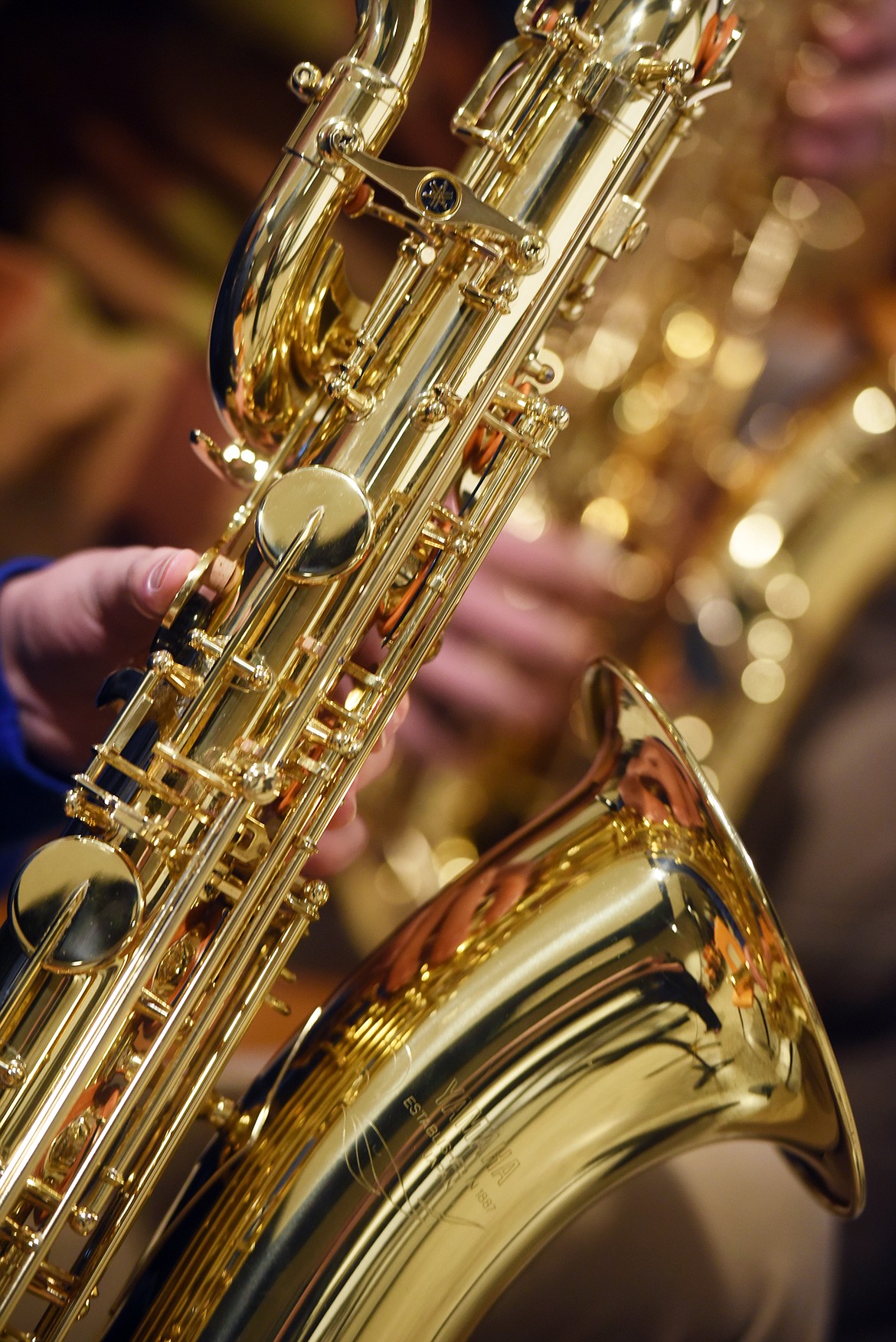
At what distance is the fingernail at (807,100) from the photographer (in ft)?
3.82

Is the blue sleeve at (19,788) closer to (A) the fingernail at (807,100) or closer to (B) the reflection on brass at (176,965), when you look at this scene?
(B) the reflection on brass at (176,965)

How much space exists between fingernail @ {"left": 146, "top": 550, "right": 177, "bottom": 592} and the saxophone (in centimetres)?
2

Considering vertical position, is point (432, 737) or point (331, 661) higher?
point (331, 661)

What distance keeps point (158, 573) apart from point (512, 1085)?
1.10 feet

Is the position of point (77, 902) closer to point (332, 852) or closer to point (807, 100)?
point (332, 852)

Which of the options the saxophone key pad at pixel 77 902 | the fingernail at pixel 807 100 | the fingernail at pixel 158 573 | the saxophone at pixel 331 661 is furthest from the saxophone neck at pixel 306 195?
the fingernail at pixel 807 100

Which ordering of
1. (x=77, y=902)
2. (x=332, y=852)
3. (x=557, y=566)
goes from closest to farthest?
(x=77, y=902), (x=332, y=852), (x=557, y=566)

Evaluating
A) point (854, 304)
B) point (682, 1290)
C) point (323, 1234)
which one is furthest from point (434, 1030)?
point (854, 304)

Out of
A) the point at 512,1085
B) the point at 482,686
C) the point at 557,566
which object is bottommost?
the point at 512,1085

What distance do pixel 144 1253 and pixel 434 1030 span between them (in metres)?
0.20

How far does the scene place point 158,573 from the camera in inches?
22.0

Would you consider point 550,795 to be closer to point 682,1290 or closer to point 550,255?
point 682,1290

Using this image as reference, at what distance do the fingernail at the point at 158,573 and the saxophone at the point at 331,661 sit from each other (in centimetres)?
2

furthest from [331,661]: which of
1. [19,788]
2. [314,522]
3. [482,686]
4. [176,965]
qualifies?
[482,686]
